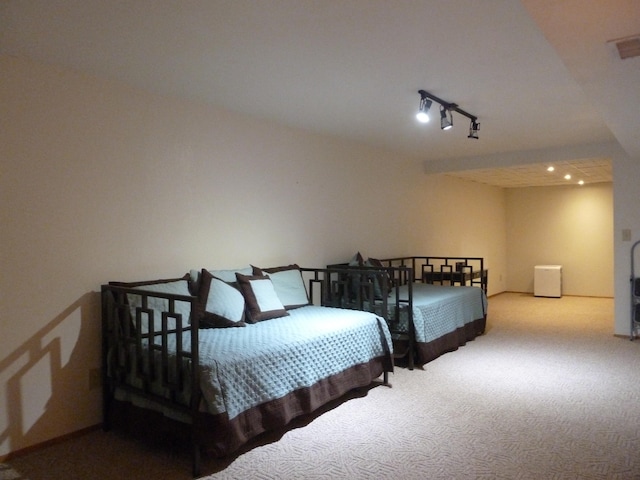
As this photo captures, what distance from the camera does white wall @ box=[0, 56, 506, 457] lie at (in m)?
2.50

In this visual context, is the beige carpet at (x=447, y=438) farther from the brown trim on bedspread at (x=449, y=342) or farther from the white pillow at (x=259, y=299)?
the white pillow at (x=259, y=299)

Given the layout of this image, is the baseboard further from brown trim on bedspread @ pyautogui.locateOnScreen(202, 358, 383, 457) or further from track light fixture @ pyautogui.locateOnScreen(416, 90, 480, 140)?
track light fixture @ pyautogui.locateOnScreen(416, 90, 480, 140)

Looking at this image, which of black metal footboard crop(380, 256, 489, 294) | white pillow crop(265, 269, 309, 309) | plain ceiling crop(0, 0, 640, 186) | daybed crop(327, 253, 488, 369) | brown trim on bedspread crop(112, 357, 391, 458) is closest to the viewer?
plain ceiling crop(0, 0, 640, 186)

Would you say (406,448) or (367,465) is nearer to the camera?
(367,465)

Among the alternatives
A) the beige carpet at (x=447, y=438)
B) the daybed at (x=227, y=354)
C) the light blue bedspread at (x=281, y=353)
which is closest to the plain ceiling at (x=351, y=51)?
the daybed at (x=227, y=354)

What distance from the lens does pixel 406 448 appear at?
2.49 metres

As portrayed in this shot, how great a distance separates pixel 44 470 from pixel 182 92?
7.95 feet

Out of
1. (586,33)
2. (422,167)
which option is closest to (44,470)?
(586,33)

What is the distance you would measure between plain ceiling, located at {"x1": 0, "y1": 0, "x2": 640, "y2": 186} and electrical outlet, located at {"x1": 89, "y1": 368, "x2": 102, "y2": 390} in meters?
1.85

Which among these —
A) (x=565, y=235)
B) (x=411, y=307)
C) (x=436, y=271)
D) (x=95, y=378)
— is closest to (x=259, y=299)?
(x=95, y=378)

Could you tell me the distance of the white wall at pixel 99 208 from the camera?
250cm

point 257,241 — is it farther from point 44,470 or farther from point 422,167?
point 422,167

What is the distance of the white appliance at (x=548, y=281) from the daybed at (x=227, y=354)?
5669mm

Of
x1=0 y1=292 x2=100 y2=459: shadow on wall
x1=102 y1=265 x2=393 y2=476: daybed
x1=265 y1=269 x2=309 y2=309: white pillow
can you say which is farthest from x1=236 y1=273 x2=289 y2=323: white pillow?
x1=0 y1=292 x2=100 y2=459: shadow on wall
